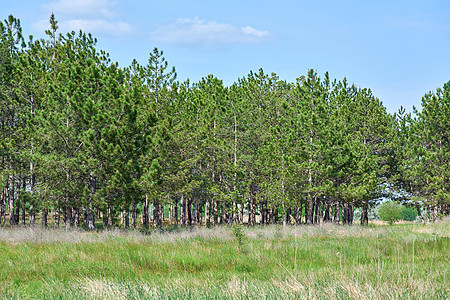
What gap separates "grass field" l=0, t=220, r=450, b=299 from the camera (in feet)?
15.7

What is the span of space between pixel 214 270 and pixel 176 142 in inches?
596

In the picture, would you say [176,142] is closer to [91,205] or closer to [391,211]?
[91,205]

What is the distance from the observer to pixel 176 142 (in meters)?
22.6

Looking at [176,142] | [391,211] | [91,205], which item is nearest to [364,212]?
[391,211]

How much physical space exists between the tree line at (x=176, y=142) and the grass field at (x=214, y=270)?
18.0ft

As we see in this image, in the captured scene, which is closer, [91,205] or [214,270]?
[214,270]

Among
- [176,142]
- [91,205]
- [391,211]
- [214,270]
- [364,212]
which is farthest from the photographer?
[391,211]

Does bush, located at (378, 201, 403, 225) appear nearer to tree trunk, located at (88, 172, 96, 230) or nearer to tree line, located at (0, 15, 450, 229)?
tree line, located at (0, 15, 450, 229)

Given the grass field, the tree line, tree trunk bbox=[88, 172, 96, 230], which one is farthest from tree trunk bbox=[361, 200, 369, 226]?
tree trunk bbox=[88, 172, 96, 230]

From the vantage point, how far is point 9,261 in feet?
27.4

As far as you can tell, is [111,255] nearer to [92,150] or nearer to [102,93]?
[92,150]

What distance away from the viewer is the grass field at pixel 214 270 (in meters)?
4.77

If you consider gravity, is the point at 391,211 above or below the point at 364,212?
below

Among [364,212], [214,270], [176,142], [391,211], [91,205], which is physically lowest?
[391,211]
